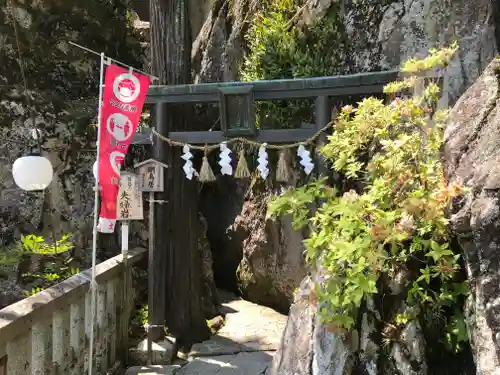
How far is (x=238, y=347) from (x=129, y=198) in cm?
297

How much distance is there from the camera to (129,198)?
6.29m

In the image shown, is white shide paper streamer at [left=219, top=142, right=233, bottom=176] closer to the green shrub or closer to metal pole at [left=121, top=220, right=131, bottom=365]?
metal pole at [left=121, top=220, right=131, bottom=365]

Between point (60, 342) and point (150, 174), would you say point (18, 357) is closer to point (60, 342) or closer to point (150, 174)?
point (60, 342)

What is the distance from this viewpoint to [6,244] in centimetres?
920

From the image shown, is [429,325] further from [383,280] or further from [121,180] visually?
[121,180]

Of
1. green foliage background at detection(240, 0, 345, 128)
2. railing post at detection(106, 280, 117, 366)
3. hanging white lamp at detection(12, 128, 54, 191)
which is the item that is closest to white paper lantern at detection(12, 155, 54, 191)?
hanging white lamp at detection(12, 128, 54, 191)

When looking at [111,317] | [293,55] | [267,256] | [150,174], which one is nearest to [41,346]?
[111,317]

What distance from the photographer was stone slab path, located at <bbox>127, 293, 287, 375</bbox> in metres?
6.29

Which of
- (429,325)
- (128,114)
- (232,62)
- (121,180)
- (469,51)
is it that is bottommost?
(429,325)

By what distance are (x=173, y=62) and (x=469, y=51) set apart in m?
4.32

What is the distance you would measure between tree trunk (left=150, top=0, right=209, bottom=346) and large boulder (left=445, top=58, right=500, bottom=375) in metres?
4.38

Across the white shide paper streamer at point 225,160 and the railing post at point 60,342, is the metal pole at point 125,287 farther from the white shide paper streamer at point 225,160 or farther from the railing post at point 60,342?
the railing post at point 60,342

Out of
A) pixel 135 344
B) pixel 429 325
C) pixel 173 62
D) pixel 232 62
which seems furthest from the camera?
pixel 232 62

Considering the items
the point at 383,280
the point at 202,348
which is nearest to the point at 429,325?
the point at 383,280
